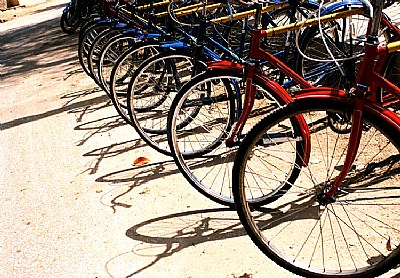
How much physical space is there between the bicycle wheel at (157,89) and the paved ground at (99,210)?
180 millimetres

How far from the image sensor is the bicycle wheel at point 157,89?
4.46 m

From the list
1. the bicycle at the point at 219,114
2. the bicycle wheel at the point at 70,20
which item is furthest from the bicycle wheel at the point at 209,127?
the bicycle wheel at the point at 70,20

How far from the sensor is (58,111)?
6609 millimetres

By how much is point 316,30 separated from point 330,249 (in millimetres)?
1952

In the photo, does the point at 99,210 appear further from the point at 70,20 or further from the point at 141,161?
the point at 70,20

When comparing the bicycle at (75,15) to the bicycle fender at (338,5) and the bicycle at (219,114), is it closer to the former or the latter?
the bicycle at (219,114)

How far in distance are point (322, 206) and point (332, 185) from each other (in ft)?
2.30

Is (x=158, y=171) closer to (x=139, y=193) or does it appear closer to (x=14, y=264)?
(x=139, y=193)

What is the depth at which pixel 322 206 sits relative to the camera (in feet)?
11.9

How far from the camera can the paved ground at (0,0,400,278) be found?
339cm

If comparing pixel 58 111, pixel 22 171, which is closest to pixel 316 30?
pixel 22 171

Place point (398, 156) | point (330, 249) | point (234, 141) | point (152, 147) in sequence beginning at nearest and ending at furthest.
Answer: point (330, 249), point (234, 141), point (398, 156), point (152, 147)

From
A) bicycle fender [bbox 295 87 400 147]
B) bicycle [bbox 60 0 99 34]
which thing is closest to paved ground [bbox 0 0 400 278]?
bicycle fender [bbox 295 87 400 147]

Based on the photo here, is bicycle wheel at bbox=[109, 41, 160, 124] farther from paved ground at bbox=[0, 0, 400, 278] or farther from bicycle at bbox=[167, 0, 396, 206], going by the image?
bicycle at bbox=[167, 0, 396, 206]
